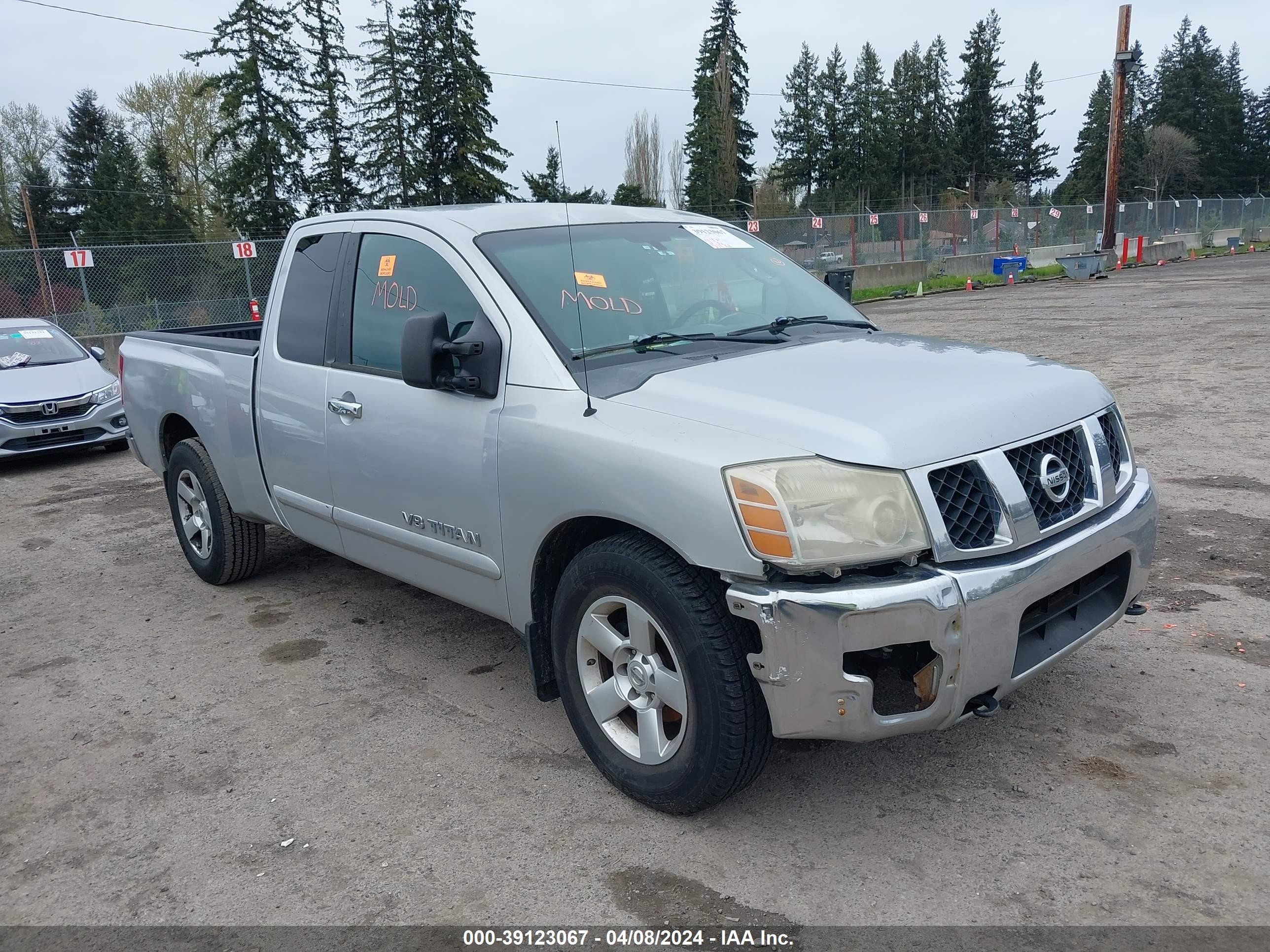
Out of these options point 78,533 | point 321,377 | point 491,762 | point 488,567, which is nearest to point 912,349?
point 488,567

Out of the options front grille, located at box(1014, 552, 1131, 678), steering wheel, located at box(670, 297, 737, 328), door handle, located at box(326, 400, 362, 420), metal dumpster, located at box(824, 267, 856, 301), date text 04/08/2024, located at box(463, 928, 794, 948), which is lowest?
date text 04/08/2024, located at box(463, 928, 794, 948)

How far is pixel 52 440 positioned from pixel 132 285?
13.4m

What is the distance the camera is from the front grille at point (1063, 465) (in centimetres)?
295

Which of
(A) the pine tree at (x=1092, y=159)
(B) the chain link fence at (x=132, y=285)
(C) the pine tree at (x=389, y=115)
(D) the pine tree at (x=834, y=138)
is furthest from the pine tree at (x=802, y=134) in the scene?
(B) the chain link fence at (x=132, y=285)

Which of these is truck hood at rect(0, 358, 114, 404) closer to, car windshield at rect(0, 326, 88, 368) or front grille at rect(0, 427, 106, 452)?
car windshield at rect(0, 326, 88, 368)

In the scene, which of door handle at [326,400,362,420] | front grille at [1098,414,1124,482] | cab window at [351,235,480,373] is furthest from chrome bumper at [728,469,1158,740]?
door handle at [326,400,362,420]

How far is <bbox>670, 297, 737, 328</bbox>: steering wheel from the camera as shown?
12.6ft

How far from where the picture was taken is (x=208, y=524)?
18.3 feet

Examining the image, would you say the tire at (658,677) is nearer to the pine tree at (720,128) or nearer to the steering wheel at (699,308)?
the steering wheel at (699,308)

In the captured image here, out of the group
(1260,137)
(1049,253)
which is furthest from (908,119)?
(1049,253)

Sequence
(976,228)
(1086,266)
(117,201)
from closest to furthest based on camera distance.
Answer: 1. (1086,266)
2. (976,228)
3. (117,201)

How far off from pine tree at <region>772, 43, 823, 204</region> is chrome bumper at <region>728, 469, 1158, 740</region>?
72.1m

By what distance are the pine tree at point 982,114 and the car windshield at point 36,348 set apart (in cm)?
7626

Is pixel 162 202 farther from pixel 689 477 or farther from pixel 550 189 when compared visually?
pixel 689 477
